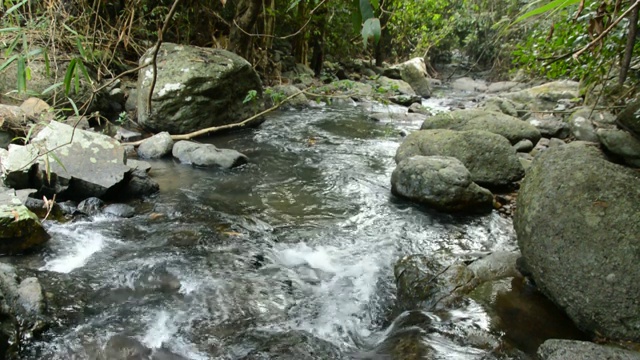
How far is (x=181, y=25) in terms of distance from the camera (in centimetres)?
1034

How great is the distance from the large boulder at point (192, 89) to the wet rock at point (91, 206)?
2740 millimetres

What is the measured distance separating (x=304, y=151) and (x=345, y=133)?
182 centimetres

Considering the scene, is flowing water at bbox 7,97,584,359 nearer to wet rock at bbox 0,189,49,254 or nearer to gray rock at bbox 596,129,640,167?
wet rock at bbox 0,189,49,254

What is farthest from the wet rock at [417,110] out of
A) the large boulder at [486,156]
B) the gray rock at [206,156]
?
the gray rock at [206,156]

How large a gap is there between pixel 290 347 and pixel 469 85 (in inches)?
748

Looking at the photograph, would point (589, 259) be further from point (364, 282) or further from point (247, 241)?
point (247, 241)

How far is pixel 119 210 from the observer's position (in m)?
4.54

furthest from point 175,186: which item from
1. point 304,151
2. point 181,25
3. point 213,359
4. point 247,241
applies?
point 181,25

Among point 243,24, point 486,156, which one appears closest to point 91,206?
point 486,156

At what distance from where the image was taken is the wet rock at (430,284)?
121 inches

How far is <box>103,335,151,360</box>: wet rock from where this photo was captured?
260 centimetres

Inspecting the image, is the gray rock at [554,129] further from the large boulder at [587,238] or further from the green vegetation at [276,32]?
the large boulder at [587,238]

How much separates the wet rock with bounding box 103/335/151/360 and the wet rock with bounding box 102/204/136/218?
2.02 metres

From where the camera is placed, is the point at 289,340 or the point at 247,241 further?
the point at 247,241
